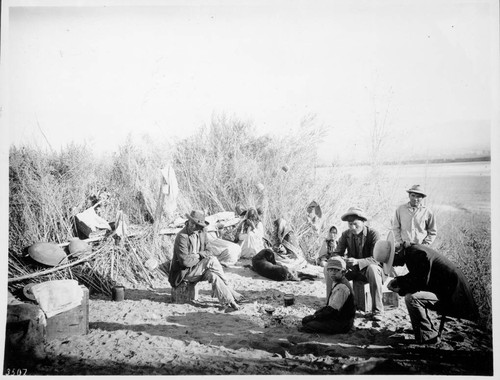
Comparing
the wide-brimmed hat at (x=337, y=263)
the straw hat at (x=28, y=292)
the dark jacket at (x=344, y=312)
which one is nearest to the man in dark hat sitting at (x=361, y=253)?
the wide-brimmed hat at (x=337, y=263)

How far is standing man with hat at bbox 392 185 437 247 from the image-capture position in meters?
6.04

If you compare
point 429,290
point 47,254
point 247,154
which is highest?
point 247,154

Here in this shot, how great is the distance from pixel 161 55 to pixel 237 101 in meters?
1.08

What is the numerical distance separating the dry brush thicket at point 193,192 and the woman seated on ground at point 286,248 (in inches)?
4.8

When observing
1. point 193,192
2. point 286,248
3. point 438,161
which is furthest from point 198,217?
point 438,161

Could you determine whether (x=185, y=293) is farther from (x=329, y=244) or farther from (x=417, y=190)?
(x=417, y=190)

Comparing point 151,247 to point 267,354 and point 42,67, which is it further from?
point 42,67

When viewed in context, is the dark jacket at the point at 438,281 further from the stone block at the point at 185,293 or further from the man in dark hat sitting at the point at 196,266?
the stone block at the point at 185,293

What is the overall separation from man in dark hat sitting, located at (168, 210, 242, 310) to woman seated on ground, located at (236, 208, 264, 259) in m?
0.46

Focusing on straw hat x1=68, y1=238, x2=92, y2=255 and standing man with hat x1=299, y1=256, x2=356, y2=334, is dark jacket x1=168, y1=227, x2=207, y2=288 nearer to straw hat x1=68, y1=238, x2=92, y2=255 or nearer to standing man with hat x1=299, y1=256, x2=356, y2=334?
→ straw hat x1=68, y1=238, x2=92, y2=255

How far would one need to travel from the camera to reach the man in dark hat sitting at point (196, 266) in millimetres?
5922

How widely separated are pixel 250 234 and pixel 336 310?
4.54ft

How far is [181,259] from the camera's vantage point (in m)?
5.91

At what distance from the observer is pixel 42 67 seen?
612 cm
